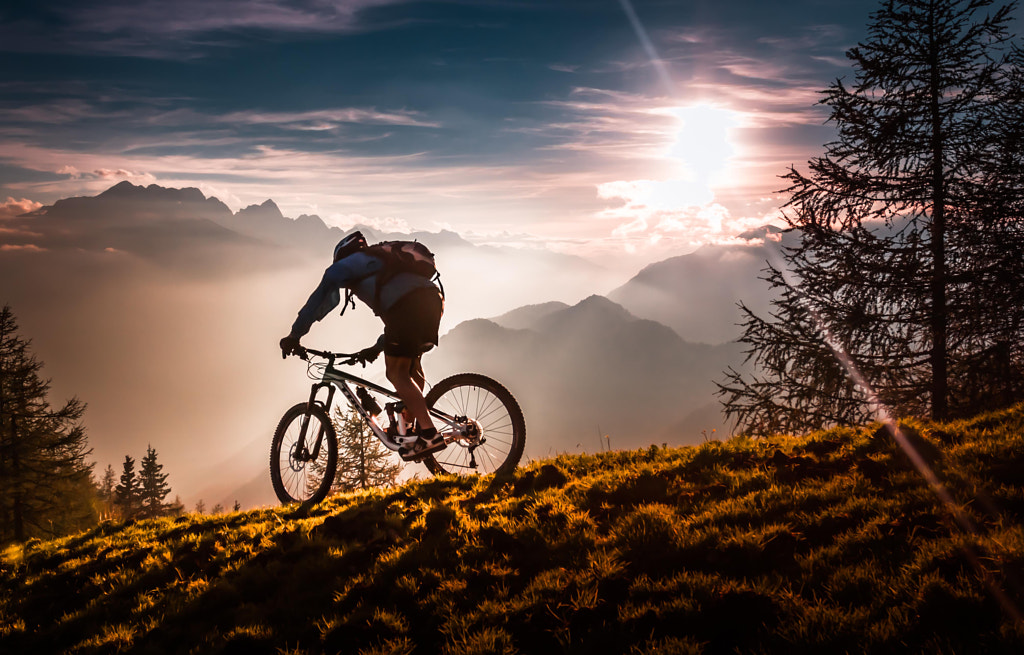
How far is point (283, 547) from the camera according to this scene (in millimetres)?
5484

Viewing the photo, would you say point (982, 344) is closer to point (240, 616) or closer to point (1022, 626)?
point (1022, 626)

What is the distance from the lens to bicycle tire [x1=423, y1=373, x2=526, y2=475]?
22.6 feet

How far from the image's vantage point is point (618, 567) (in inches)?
158

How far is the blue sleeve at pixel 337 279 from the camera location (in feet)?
21.5

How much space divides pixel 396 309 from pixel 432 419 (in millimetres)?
1323

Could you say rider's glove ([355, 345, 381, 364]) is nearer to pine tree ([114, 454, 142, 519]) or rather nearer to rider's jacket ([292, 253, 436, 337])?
rider's jacket ([292, 253, 436, 337])

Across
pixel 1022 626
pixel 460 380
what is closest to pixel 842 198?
pixel 460 380

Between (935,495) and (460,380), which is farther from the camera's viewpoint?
(460,380)

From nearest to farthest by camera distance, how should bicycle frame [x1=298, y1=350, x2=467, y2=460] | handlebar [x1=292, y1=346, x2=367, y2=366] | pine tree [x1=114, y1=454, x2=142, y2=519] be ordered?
1. bicycle frame [x1=298, y1=350, x2=467, y2=460]
2. handlebar [x1=292, y1=346, x2=367, y2=366]
3. pine tree [x1=114, y1=454, x2=142, y2=519]

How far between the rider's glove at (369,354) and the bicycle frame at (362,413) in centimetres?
22

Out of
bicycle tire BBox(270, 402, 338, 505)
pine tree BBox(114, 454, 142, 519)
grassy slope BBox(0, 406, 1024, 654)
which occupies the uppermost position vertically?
bicycle tire BBox(270, 402, 338, 505)

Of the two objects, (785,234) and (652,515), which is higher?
(785,234)

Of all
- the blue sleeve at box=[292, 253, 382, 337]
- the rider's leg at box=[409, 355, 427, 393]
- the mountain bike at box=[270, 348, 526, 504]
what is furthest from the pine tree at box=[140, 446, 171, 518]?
the blue sleeve at box=[292, 253, 382, 337]

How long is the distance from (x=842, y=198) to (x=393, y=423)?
11.6 m
